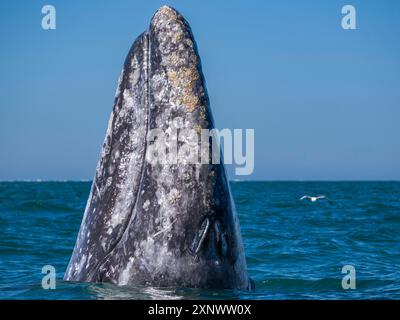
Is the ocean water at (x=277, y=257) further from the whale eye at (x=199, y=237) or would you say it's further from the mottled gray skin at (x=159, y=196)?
the whale eye at (x=199, y=237)

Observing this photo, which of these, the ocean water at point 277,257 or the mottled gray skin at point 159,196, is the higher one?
the mottled gray skin at point 159,196

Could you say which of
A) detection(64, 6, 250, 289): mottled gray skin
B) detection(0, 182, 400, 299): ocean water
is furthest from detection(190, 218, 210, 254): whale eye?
detection(0, 182, 400, 299): ocean water

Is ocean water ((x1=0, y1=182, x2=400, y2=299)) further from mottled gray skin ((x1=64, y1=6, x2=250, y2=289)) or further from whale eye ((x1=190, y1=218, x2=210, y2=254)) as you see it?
whale eye ((x1=190, y1=218, x2=210, y2=254))

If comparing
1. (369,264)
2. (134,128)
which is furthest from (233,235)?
(369,264)

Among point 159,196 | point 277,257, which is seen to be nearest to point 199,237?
point 159,196

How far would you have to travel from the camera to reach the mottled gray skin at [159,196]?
21.5ft

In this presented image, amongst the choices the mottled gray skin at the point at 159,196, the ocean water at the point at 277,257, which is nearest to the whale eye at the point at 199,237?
the mottled gray skin at the point at 159,196

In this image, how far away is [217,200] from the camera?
21.8ft

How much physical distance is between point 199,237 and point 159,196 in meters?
0.50

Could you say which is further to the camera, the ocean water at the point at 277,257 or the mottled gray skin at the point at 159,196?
the ocean water at the point at 277,257

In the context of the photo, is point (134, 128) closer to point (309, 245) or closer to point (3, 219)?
point (309, 245)

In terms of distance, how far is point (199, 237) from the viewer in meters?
6.52

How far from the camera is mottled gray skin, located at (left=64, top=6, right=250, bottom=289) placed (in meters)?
6.56

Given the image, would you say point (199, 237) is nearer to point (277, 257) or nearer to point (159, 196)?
point (159, 196)
